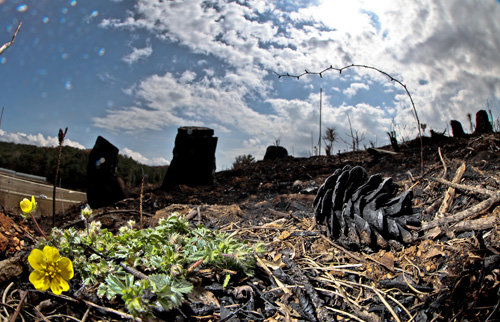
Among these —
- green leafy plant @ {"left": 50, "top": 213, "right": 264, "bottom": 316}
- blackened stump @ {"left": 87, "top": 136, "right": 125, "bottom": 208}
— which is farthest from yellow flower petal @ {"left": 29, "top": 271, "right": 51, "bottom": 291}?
blackened stump @ {"left": 87, "top": 136, "right": 125, "bottom": 208}

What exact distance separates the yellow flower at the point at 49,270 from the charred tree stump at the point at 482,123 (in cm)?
744

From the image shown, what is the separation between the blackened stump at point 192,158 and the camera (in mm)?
6441

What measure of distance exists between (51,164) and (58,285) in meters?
10.6

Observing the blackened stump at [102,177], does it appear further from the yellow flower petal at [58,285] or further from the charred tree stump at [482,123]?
the charred tree stump at [482,123]

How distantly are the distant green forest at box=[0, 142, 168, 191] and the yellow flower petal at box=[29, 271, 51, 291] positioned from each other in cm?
787

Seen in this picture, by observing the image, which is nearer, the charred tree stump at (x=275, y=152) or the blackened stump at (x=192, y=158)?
the blackened stump at (x=192, y=158)

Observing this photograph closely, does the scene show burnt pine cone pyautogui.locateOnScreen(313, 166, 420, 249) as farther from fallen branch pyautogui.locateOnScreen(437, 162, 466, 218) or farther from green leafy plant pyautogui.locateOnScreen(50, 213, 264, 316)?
green leafy plant pyautogui.locateOnScreen(50, 213, 264, 316)

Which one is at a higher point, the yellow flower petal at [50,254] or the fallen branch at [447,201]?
the fallen branch at [447,201]

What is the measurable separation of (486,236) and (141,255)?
1.99 meters

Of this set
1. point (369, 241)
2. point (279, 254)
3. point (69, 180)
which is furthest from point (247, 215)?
point (69, 180)

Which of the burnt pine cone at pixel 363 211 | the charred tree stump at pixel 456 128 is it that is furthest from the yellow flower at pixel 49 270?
the charred tree stump at pixel 456 128

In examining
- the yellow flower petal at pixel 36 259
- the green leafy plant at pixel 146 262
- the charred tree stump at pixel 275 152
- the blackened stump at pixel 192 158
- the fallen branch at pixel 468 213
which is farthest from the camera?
the charred tree stump at pixel 275 152

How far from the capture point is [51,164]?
33.5ft

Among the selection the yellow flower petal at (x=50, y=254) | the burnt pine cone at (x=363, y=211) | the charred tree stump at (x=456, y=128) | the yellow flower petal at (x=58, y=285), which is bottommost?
the yellow flower petal at (x=58, y=285)
